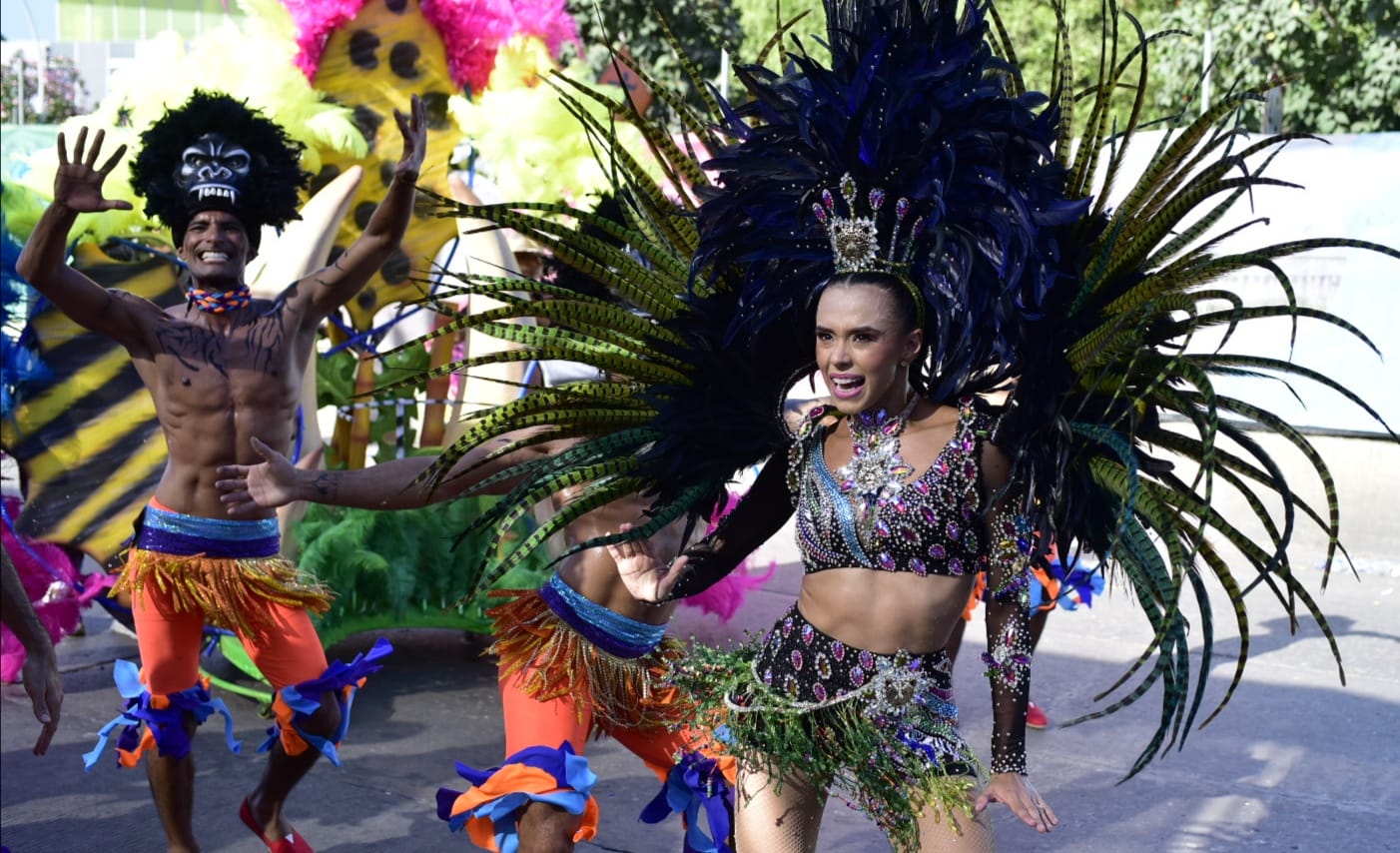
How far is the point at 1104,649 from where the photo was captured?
6.74 metres

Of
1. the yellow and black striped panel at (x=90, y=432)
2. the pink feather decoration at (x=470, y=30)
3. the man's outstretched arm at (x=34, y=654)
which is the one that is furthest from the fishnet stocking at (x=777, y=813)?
the pink feather decoration at (x=470, y=30)

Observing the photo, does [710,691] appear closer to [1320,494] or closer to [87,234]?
[87,234]

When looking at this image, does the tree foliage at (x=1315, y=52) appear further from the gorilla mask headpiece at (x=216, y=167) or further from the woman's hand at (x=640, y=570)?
the woman's hand at (x=640, y=570)

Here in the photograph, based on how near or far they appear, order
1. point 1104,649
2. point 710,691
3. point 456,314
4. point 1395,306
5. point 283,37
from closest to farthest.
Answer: point 710,691 < point 456,314 < point 283,37 < point 1104,649 < point 1395,306

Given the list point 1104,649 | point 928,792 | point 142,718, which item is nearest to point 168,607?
point 142,718

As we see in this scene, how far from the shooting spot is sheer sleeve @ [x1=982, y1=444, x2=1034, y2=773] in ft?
8.50

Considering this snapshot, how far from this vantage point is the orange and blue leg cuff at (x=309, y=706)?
13.1 feet

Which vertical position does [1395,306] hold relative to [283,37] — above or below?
below

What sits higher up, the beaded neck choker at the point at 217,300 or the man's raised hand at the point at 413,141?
the man's raised hand at the point at 413,141

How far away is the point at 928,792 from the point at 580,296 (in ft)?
3.82

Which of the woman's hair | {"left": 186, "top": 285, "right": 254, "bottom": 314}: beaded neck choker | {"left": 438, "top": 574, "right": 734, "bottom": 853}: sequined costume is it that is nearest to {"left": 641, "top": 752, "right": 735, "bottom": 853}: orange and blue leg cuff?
{"left": 438, "top": 574, "right": 734, "bottom": 853}: sequined costume

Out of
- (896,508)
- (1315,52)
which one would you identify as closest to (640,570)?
(896,508)

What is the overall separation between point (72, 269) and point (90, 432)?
192 centimetres

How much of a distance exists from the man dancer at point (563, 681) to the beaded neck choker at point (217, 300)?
0.54 m
